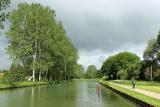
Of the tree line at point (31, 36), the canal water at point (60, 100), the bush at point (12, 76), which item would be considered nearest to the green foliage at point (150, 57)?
the tree line at point (31, 36)

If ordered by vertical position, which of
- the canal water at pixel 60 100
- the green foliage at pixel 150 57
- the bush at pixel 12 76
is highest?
the green foliage at pixel 150 57

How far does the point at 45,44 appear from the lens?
287ft

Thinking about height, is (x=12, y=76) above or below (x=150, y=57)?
below

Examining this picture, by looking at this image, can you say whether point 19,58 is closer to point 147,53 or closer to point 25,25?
point 25,25

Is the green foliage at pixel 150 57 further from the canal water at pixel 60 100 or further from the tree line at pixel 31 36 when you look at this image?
the canal water at pixel 60 100

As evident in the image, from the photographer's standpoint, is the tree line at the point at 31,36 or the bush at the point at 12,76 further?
the tree line at the point at 31,36

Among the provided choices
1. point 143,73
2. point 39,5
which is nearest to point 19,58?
point 39,5

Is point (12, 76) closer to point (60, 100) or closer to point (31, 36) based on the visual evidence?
point (31, 36)

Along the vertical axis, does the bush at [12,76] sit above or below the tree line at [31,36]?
below

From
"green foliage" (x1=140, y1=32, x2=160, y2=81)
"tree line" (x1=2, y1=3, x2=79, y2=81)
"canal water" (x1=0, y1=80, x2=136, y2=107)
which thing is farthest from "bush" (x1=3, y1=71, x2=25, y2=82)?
"green foliage" (x1=140, y1=32, x2=160, y2=81)

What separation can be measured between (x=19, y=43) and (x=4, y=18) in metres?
36.4

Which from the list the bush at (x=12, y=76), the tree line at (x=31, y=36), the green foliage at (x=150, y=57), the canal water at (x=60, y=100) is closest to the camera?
the canal water at (x=60, y=100)

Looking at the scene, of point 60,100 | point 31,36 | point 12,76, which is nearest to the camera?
point 60,100

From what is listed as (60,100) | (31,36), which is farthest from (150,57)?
(60,100)
